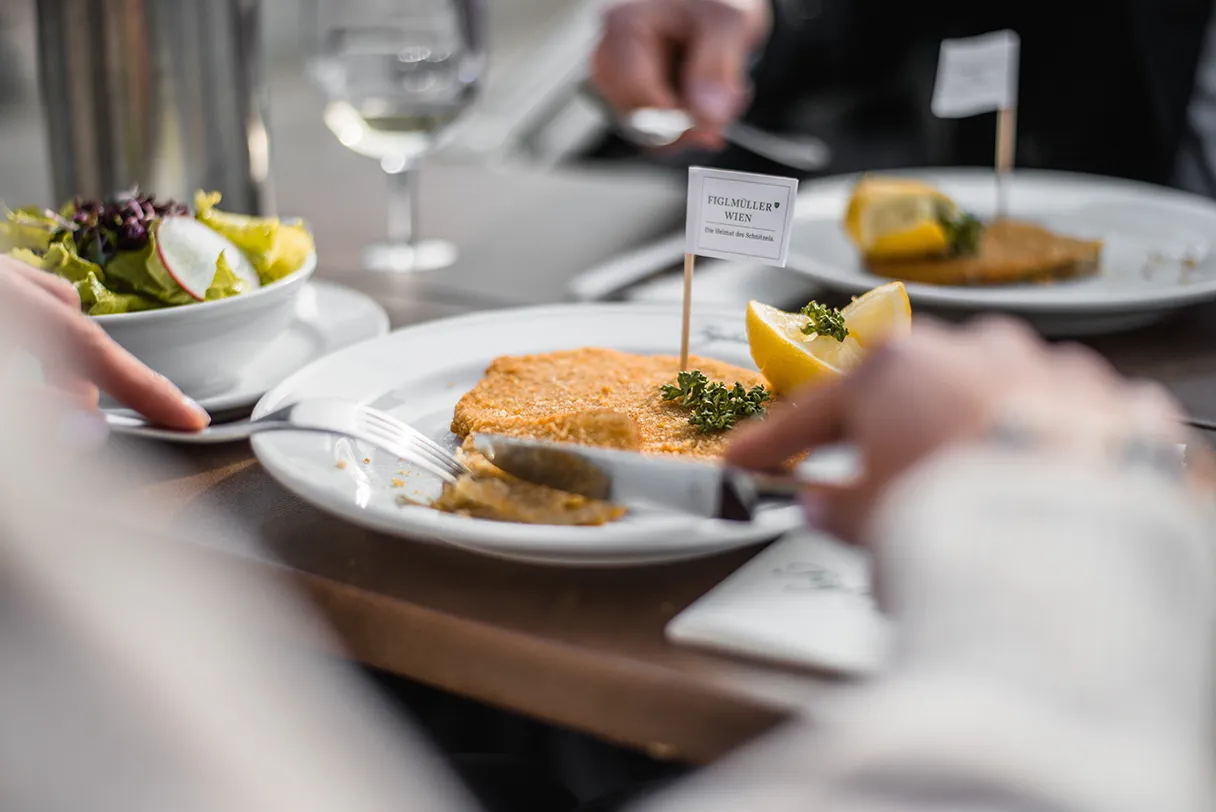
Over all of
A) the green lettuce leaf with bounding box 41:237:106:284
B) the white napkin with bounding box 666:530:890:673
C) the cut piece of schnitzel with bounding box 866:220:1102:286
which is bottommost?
the white napkin with bounding box 666:530:890:673

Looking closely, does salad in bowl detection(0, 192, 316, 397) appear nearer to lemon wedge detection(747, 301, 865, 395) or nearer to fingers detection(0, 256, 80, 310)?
fingers detection(0, 256, 80, 310)

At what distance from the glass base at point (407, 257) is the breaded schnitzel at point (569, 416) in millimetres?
585

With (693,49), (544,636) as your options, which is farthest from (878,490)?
(693,49)

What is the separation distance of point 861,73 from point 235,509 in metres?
3.02

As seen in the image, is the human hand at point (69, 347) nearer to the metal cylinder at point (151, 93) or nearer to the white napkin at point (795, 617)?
the white napkin at point (795, 617)

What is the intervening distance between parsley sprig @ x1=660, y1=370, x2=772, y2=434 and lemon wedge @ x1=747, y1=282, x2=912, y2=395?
2 cm

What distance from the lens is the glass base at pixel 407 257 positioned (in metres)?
1.55

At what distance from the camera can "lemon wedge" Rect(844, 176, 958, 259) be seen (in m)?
1.40

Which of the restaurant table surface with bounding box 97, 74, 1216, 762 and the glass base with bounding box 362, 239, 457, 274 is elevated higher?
the glass base with bounding box 362, 239, 457, 274

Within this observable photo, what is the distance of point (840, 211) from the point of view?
162 centimetres

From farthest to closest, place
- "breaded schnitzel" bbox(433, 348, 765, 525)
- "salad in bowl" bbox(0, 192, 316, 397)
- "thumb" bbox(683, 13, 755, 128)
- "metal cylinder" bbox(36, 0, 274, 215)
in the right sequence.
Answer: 1. "thumb" bbox(683, 13, 755, 128)
2. "metal cylinder" bbox(36, 0, 274, 215)
3. "salad in bowl" bbox(0, 192, 316, 397)
4. "breaded schnitzel" bbox(433, 348, 765, 525)

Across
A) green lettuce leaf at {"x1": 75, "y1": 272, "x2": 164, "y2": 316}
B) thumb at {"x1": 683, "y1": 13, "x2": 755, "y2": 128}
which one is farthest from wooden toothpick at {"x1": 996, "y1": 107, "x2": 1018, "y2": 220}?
green lettuce leaf at {"x1": 75, "y1": 272, "x2": 164, "y2": 316}

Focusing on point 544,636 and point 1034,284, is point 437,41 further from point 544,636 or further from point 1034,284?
point 544,636

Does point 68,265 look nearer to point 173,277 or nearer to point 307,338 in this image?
point 173,277
